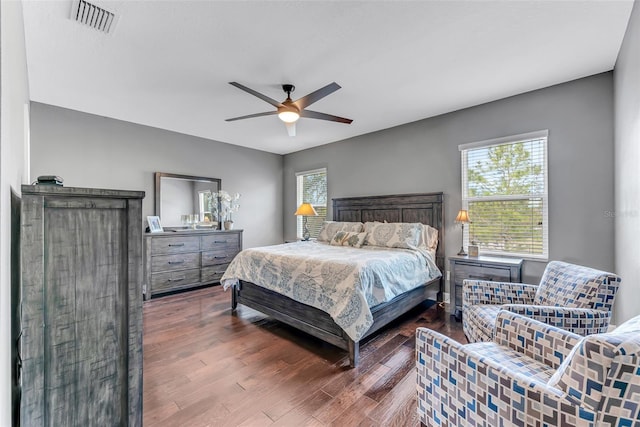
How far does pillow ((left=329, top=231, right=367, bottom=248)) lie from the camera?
3963 mm

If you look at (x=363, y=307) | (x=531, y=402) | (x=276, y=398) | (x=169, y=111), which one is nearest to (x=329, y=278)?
(x=363, y=307)

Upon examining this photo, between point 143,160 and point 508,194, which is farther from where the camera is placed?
point 143,160

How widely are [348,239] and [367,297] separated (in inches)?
64.9

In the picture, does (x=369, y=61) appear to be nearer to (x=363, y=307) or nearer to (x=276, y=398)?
(x=363, y=307)

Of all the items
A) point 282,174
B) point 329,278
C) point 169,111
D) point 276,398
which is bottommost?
point 276,398

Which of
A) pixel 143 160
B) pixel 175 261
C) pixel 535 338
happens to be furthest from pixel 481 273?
pixel 143 160

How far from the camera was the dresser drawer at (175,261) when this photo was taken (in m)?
4.16

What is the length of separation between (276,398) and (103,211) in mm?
1577

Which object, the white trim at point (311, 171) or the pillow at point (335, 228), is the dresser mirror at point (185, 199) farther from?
the pillow at point (335, 228)

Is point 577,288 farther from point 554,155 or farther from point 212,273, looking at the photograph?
point 212,273

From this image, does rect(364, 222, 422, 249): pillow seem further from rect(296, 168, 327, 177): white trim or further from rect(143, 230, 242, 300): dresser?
rect(143, 230, 242, 300): dresser

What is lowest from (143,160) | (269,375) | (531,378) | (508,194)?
(269,375)

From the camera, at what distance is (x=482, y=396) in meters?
1.20

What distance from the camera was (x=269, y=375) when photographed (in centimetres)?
217
